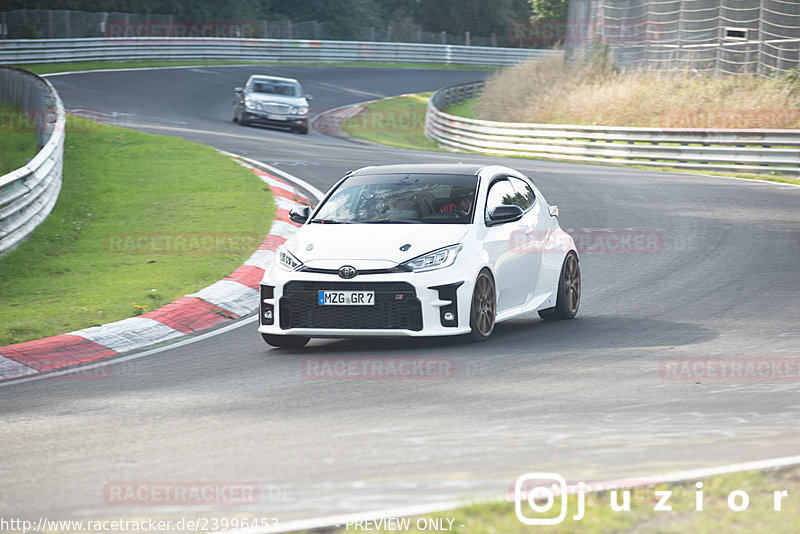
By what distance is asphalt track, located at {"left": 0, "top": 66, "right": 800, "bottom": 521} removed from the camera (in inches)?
213

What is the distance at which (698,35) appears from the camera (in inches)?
1390

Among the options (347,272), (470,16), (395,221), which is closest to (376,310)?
(347,272)

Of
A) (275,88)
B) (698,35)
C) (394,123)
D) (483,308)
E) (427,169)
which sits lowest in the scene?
(394,123)

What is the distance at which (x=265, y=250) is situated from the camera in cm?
1434

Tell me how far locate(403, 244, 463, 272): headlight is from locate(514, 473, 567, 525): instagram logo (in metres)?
3.99

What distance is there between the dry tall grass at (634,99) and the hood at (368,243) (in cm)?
2222

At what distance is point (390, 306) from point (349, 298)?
333mm

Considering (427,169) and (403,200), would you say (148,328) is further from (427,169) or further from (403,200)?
(427,169)

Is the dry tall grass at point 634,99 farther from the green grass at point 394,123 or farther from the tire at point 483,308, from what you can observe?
the tire at point 483,308

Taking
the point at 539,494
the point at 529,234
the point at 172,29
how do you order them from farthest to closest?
the point at 172,29, the point at 529,234, the point at 539,494

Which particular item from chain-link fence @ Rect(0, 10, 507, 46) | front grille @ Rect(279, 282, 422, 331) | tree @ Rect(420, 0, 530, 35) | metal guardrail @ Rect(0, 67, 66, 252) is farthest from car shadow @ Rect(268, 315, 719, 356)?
tree @ Rect(420, 0, 530, 35)

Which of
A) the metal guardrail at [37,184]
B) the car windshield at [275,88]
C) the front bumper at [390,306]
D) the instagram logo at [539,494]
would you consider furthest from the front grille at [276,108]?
the instagram logo at [539,494]

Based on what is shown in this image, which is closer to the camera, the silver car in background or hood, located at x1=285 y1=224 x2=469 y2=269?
hood, located at x1=285 y1=224 x2=469 y2=269

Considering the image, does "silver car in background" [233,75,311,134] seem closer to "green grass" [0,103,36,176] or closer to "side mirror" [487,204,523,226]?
"green grass" [0,103,36,176]
